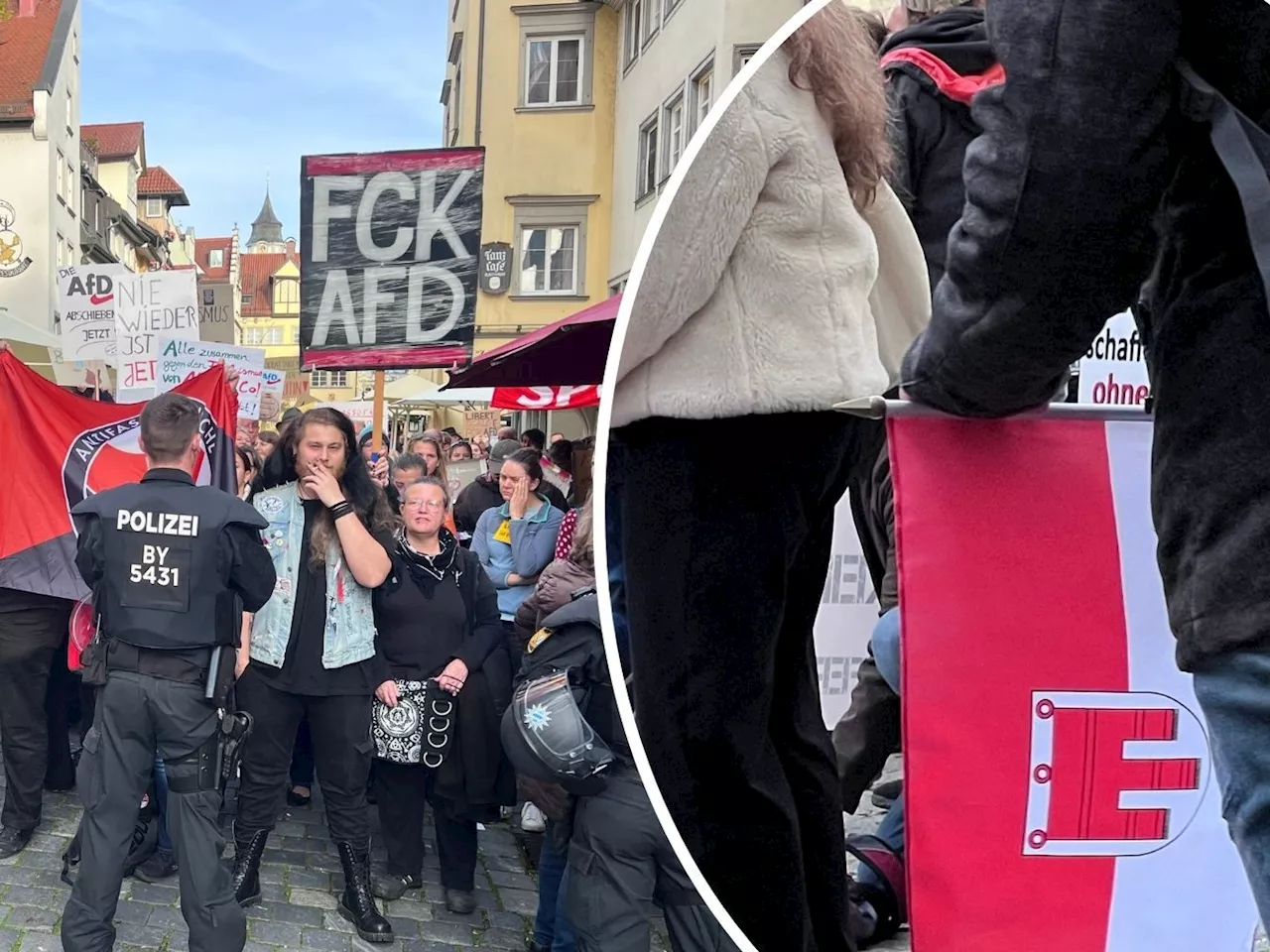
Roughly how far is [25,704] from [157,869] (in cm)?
86

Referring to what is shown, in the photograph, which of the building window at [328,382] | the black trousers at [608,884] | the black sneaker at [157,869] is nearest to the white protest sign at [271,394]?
the black sneaker at [157,869]

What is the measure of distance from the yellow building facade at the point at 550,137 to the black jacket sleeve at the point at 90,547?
10.0ft

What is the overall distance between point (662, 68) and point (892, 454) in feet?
1.06

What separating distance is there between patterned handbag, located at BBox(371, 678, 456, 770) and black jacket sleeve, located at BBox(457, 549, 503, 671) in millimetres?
226

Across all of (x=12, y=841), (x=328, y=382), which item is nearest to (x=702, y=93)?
(x=12, y=841)

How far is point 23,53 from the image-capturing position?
127 feet

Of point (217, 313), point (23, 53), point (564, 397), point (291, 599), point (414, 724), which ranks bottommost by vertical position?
point (414, 724)

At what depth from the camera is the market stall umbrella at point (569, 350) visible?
2.81 feet

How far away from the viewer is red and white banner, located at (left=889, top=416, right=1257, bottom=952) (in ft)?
2.60

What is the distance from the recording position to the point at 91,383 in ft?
Answer: 30.2

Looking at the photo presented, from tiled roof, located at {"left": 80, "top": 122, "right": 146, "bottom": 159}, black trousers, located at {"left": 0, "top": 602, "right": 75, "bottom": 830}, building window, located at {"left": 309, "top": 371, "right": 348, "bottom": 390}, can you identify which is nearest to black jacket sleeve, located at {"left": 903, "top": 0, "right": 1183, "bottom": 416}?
black trousers, located at {"left": 0, "top": 602, "right": 75, "bottom": 830}

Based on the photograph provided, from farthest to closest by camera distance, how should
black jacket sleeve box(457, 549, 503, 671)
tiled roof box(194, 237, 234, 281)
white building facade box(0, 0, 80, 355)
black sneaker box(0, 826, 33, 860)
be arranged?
1. tiled roof box(194, 237, 234, 281)
2. white building facade box(0, 0, 80, 355)
3. black sneaker box(0, 826, 33, 860)
4. black jacket sleeve box(457, 549, 503, 671)

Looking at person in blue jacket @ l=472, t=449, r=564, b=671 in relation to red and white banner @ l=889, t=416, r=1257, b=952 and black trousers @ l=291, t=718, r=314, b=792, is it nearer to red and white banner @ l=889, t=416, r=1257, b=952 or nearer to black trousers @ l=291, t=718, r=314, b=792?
black trousers @ l=291, t=718, r=314, b=792

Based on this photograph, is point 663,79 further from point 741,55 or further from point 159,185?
point 159,185
